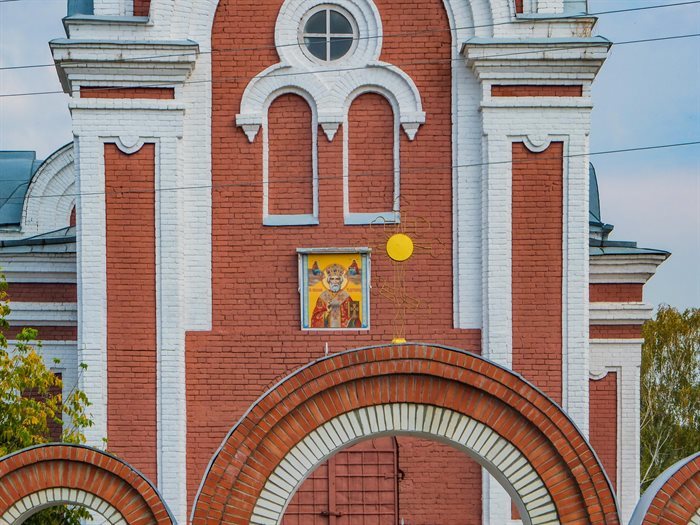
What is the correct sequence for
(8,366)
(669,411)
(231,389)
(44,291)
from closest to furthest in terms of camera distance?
1. (8,366)
2. (231,389)
3. (44,291)
4. (669,411)

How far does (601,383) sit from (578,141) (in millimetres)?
3559

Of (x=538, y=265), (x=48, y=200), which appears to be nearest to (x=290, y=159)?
(x=538, y=265)

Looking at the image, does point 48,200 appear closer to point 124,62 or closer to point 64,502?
Answer: point 124,62

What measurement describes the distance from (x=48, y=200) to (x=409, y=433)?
1152 cm

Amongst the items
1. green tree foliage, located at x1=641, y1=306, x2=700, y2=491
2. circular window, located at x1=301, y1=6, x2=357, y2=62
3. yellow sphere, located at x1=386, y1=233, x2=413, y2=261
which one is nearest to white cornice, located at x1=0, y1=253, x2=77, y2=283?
circular window, located at x1=301, y1=6, x2=357, y2=62

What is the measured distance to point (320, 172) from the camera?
46.5 feet

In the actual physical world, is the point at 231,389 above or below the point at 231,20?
below

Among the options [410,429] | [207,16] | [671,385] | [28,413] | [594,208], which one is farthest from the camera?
[671,385]

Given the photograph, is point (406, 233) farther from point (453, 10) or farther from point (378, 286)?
point (453, 10)

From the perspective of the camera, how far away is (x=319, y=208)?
556 inches

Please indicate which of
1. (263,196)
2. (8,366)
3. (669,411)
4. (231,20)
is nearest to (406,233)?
(263,196)

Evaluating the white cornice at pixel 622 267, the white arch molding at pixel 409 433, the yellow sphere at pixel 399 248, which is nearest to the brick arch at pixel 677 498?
the white arch molding at pixel 409 433

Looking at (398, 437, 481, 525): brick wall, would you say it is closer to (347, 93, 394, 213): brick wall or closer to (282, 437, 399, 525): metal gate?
(282, 437, 399, 525): metal gate

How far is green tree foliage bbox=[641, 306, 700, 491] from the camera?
29.4 metres
